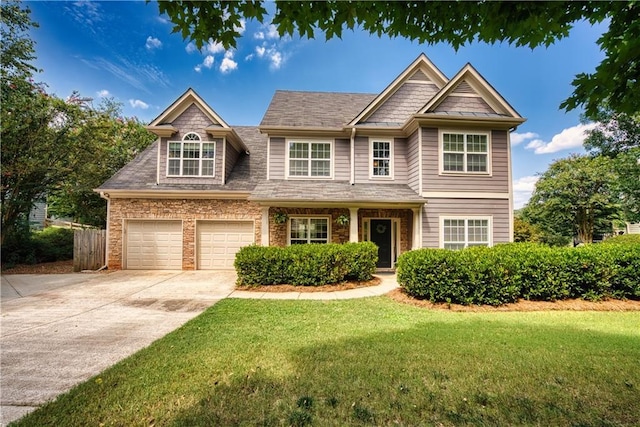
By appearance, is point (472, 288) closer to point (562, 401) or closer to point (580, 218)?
point (562, 401)

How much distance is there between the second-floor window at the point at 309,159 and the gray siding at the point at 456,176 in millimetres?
3825

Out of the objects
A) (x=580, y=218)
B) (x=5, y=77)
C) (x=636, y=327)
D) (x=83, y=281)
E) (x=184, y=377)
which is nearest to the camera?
(x=184, y=377)

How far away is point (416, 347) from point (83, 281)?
35.1ft

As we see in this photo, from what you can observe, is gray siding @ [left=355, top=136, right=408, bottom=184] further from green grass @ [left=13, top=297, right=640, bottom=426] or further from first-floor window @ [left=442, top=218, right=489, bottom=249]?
green grass @ [left=13, top=297, right=640, bottom=426]

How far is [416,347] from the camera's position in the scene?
4082 millimetres

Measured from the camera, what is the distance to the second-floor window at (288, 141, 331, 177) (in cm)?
1154

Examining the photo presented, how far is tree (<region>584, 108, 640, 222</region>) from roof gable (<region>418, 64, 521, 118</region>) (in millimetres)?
10796

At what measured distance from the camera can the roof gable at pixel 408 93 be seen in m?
11.5

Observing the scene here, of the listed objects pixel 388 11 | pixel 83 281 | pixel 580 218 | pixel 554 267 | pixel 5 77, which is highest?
pixel 5 77

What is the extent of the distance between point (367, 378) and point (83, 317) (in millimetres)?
5940

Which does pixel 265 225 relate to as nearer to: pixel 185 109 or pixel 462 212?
pixel 185 109

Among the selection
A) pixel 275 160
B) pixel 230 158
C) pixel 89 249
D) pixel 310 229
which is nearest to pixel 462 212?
pixel 310 229

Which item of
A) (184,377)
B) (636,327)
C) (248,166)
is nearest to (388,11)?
(184,377)

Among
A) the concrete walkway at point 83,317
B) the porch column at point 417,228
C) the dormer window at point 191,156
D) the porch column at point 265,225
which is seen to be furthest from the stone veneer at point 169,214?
the porch column at point 417,228
